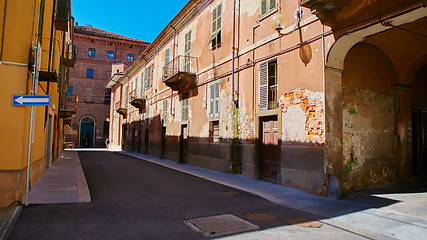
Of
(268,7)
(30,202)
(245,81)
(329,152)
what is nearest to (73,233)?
(30,202)

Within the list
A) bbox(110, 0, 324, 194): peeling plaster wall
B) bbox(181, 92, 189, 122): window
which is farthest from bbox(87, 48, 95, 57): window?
bbox(181, 92, 189, 122): window

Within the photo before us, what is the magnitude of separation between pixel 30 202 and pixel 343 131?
26.3ft

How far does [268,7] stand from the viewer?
401 inches

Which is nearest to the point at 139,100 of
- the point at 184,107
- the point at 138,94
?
the point at 138,94

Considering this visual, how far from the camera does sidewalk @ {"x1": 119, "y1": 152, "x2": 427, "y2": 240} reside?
4965 millimetres

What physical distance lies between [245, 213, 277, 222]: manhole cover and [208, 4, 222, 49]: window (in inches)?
376

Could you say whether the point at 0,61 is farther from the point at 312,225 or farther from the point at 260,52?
the point at 260,52

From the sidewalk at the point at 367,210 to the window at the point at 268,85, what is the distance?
290 cm

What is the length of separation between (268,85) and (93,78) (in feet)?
117

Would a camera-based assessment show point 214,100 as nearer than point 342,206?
No

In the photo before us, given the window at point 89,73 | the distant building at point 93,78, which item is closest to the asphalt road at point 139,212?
the distant building at point 93,78

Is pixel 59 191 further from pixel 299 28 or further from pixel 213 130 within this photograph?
pixel 299 28

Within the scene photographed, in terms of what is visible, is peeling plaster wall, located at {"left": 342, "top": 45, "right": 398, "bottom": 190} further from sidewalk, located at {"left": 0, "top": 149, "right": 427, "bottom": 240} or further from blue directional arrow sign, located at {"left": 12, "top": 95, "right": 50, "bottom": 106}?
blue directional arrow sign, located at {"left": 12, "top": 95, "right": 50, "bottom": 106}

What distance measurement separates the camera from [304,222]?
17.7ft
